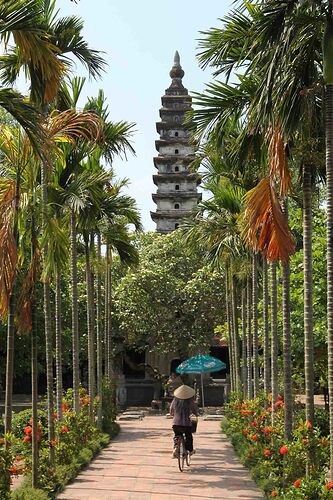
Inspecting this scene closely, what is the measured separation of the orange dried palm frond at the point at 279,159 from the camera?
34.0 ft

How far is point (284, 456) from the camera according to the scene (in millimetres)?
11180

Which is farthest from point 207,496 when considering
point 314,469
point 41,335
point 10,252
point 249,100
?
point 41,335

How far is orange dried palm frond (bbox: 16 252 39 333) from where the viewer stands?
36.0ft

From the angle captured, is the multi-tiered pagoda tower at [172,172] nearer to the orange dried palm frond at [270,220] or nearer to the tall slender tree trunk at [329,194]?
the orange dried palm frond at [270,220]

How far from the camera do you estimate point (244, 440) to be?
58.1ft

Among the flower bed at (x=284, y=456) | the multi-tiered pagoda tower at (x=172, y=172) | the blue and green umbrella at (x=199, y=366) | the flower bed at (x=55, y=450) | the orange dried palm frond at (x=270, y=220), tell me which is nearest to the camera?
the flower bed at (x=284, y=456)

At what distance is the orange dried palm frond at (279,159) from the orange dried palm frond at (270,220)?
1.52 feet

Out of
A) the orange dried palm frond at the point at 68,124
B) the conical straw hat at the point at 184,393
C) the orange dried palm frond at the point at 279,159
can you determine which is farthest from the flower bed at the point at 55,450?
the orange dried palm frond at the point at 279,159

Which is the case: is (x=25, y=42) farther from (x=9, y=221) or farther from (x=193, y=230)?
(x=193, y=230)

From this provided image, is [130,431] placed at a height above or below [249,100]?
below

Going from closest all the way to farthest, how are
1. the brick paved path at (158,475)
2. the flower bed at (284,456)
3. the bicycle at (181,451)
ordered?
the flower bed at (284,456) < the brick paved path at (158,475) < the bicycle at (181,451)

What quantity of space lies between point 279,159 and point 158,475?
6.35m

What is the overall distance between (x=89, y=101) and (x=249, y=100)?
26.2 feet

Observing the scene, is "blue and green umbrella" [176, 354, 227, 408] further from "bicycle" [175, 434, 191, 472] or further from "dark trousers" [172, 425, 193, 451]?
"dark trousers" [172, 425, 193, 451]
